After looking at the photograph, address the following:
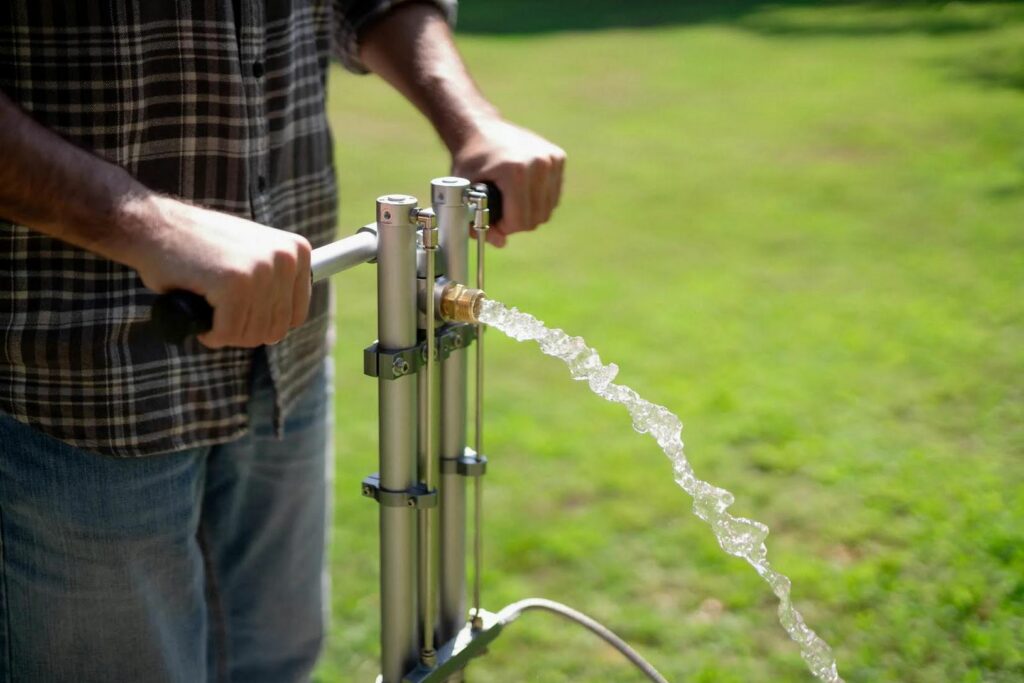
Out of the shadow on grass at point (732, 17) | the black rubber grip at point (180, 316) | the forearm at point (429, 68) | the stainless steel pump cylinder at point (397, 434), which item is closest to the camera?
the black rubber grip at point (180, 316)

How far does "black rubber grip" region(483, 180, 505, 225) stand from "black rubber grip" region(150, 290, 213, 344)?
57 cm

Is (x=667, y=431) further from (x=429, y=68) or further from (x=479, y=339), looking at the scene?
(x=429, y=68)

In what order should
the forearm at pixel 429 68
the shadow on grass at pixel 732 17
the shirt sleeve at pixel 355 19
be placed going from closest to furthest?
the forearm at pixel 429 68, the shirt sleeve at pixel 355 19, the shadow on grass at pixel 732 17

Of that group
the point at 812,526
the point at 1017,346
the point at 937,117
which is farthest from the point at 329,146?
the point at 937,117

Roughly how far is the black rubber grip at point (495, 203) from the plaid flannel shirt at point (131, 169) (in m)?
0.34

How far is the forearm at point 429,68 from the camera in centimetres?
194

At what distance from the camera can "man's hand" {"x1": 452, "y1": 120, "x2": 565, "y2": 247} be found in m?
1.78

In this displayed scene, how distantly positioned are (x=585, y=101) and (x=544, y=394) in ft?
18.5

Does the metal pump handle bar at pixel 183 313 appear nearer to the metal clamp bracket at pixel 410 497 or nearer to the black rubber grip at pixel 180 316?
the black rubber grip at pixel 180 316

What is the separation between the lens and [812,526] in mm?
3662

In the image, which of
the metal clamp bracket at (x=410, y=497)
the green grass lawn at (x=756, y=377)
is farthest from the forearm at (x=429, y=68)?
the green grass lawn at (x=756, y=377)

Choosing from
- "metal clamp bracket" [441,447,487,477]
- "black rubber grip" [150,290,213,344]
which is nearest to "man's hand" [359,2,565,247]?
"metal clamp bracket" [441,447,487,477]

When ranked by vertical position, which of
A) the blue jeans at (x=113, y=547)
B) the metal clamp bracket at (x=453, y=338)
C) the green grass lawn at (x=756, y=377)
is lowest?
the green grass lawn at (x=756, y=377)

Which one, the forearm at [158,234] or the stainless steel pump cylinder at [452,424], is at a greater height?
the forearm at [158,234]
